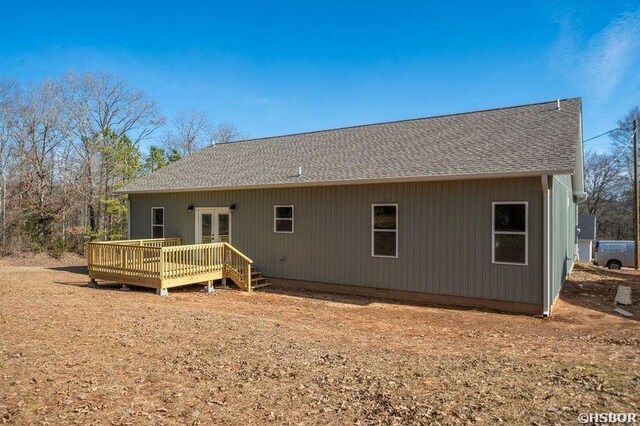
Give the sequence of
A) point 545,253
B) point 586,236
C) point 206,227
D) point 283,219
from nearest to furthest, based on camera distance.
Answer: point 545,253, point 283,219, point 206,227, point 586,236

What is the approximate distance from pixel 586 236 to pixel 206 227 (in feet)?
88.7

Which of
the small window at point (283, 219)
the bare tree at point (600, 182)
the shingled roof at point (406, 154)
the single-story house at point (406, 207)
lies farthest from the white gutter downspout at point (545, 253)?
the bare tree at point (600, 182)

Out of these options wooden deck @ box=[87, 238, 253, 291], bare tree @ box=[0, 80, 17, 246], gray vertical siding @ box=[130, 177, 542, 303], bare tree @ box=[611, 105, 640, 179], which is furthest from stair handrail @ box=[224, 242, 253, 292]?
bare tree @ box=[611, 105, 640, 179]

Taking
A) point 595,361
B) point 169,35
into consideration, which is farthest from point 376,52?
point 595,361

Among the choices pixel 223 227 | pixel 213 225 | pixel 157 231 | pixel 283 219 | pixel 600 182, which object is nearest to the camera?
pixel 283 219

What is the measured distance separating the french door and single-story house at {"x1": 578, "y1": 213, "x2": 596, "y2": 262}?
84.4 ft

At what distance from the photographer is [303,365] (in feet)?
16.5

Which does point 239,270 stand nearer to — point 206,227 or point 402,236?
point 206,227

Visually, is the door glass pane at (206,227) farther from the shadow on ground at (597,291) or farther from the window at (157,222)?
the shadow on ground at (597,291)

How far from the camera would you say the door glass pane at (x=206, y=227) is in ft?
46.3

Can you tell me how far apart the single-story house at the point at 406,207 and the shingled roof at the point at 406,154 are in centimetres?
5

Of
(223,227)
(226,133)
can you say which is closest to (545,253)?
(223,227)

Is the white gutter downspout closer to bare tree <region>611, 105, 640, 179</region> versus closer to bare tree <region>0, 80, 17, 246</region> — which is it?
bare tree <region>0, 80, 17, 246</region>

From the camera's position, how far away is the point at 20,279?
1255cm
